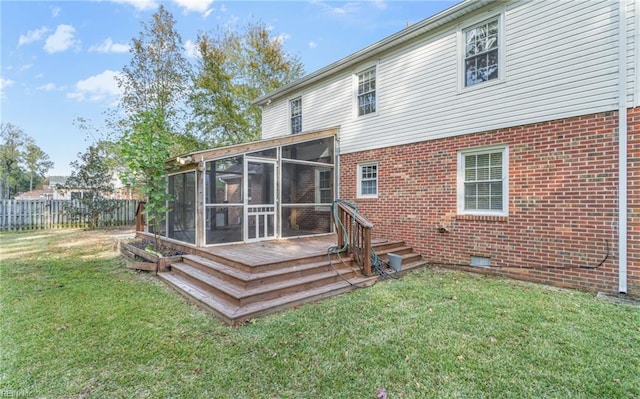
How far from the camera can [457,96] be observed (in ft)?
20.9

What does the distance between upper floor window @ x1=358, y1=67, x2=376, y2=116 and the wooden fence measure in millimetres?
13398

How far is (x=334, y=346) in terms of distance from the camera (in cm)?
309

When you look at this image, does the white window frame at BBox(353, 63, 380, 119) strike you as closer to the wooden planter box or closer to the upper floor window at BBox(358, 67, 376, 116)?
the upper floor window at BBox(358, 67, 376, 116)

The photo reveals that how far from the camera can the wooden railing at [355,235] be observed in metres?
5.56

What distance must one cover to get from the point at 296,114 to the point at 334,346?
351 inches

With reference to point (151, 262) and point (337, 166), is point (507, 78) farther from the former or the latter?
point (151, 262)

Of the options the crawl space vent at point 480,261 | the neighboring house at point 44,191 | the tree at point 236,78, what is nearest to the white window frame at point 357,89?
the crawl space vent at point 480,261

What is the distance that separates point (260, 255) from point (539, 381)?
4.28 m

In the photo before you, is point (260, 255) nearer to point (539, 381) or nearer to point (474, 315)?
point (474, 315)

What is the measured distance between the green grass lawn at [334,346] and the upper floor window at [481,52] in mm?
4334

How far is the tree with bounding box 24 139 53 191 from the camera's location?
124ft

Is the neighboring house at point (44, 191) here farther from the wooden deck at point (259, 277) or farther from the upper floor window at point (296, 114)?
the wooden deck at point (259, 277)

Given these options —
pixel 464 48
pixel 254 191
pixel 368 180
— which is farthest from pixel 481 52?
pixel 254 191

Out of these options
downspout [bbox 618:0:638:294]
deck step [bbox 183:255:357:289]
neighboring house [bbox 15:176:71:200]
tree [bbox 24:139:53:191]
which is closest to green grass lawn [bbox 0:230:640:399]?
deck step [bbox 183:255:357:289]
